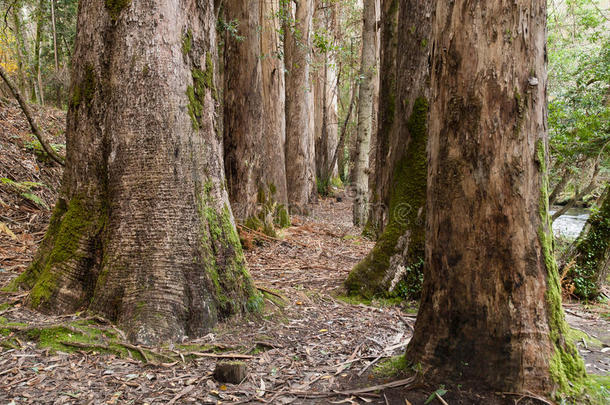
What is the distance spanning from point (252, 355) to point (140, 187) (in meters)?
1.60

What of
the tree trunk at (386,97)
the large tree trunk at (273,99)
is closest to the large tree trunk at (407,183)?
the tree trunk at (386,97)

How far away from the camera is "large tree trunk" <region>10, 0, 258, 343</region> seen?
10.8 ft

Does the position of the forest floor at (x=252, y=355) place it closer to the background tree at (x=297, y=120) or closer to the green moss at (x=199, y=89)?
the green moss at (x=199, y=89)

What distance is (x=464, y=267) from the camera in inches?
96.8

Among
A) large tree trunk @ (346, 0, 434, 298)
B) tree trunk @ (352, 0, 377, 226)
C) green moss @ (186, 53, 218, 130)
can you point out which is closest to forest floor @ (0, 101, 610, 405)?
large tree trunk @ (346, 0, 434, 298)

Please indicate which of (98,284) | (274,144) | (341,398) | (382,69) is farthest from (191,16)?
(274,144)

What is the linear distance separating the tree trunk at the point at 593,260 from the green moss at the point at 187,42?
577 cm

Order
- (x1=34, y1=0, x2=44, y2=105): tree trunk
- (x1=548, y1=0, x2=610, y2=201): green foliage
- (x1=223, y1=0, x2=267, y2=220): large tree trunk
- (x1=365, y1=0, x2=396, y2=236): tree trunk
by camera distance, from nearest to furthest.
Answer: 1. (x1=365, y1=0, x2=396, y2=236): tree trunk
2. (x1=548, y1=0, x2=610, y2=201): green foliage
3. (x1=223, y1=0, x2=267, y2=220): large tree trunk
4. (x1=34, y1=0, x2=44, y2=105): tree trunk

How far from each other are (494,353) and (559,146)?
7.14 m

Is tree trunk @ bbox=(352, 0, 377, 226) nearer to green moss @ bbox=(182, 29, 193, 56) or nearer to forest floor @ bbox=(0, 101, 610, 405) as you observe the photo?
forest floor @ bbox=(0, 101, 610, 405)

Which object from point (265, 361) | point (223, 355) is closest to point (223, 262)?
point (223, 355)

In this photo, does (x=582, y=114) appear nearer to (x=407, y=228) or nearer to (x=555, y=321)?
(x=407, y=228)

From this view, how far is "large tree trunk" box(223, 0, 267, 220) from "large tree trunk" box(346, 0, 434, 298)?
3.04 m

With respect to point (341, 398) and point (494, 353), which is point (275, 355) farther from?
point (494, 353)
